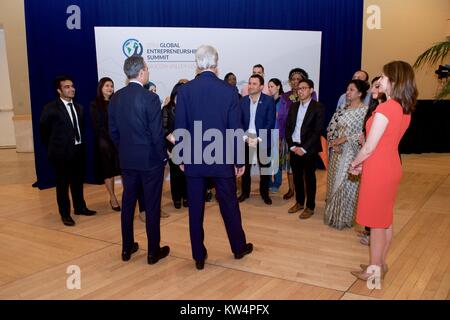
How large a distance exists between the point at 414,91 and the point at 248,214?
260 cm

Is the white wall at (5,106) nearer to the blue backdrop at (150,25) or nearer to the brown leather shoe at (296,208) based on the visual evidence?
the blue backdrop at (150,25)

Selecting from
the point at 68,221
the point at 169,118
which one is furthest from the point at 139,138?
the point at 68,221

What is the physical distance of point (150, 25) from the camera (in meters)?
6.60

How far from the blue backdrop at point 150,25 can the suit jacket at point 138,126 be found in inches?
136

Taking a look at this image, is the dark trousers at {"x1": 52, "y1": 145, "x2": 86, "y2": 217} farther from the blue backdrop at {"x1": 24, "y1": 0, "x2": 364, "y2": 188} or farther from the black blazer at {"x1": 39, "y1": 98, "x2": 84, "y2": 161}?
the blue backdrop at {"x1": 24, "y1": 0, "x2": 364, "y2": 188}

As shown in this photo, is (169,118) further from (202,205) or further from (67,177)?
(202,205)

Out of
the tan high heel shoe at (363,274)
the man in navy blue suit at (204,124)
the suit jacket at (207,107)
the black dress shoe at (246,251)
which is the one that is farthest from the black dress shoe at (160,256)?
the tan high heel shoe at (363,274)

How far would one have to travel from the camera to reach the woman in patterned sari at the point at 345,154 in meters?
4.14

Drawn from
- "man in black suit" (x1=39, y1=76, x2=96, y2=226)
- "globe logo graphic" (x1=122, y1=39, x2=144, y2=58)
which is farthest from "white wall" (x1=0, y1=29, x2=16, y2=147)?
"man in black suit" (x1=39, y1=76, x2=96, y2=226)

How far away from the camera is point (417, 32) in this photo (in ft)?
31.5

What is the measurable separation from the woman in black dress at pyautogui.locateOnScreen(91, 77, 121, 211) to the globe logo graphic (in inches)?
63.6

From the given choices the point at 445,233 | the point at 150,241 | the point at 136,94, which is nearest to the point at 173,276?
the point at 150,241

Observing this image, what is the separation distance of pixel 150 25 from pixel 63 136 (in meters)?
2.78

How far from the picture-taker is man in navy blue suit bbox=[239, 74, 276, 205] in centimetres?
517
